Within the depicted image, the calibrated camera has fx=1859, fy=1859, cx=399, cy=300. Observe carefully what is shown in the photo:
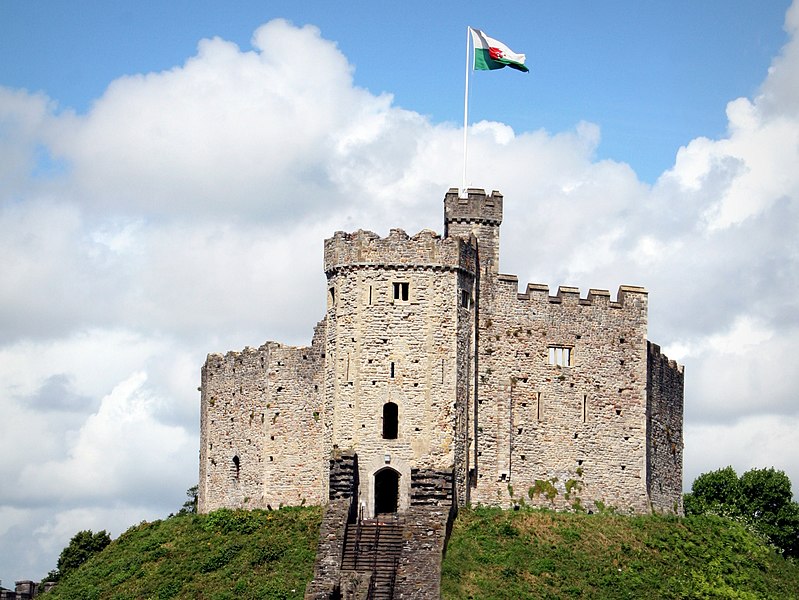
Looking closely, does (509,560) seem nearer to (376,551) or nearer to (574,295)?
(376,551)

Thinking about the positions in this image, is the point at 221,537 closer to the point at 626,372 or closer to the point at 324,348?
the point at 324,348

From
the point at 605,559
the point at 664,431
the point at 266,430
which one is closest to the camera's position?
the point at 605,559

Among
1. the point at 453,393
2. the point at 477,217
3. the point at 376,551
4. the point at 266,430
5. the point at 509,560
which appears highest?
the point at 477,217

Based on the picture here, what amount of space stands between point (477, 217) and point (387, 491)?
48.8 ft

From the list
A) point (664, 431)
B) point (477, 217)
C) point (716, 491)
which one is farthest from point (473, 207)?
point (716, 491)

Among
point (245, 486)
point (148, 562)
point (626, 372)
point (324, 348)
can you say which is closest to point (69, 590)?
point (148, 562)

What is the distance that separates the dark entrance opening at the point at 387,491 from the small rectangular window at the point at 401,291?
7.66 meters

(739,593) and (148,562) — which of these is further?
(148,562)

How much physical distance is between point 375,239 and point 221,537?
15429 mm

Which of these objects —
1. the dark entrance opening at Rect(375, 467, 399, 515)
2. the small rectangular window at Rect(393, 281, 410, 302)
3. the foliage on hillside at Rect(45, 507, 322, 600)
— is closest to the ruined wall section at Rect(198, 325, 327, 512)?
A: the foliage on hillside at Rect(45, 507, 322, 600)

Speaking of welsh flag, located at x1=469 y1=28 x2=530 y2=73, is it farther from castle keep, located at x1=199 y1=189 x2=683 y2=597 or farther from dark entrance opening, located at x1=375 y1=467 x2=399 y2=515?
dark entrance opening, located at x1=375 y1=467 x2=399 y2=515

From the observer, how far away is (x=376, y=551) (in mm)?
77500

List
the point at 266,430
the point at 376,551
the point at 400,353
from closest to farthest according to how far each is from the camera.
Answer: the point at 376,551 < the point at 400,353 < the point at 266,430

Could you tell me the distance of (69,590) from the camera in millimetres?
86438
